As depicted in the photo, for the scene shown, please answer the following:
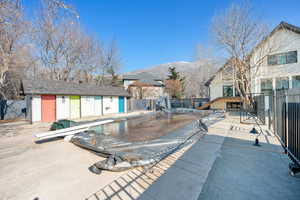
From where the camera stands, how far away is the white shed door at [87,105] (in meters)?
13.1

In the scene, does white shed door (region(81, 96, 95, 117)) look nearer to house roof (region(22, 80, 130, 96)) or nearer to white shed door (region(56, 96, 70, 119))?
house roof (region(22, 80, 130, 96))

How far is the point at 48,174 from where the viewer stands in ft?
10.3

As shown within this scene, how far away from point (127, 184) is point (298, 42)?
63.7 feet

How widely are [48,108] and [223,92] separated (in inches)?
724

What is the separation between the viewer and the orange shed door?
1065 cm

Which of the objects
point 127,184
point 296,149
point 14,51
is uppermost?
point 14,51

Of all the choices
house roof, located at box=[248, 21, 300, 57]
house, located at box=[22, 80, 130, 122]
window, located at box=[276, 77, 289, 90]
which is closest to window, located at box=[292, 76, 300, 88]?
window, located at box=[276, 77, 289, 90]

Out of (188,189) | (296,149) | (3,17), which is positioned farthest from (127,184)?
(3,17)

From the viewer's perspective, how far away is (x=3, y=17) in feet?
14.1

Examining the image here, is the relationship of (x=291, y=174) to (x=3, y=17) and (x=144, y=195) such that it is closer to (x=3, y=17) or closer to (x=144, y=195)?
(x=144, y=195)

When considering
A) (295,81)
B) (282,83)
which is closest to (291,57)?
(295,81)

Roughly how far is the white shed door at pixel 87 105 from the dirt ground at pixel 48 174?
8.29 meters

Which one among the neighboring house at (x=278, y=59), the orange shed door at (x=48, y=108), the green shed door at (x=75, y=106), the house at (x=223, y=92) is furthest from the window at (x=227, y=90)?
the orange shed door at (x=48, y=108)

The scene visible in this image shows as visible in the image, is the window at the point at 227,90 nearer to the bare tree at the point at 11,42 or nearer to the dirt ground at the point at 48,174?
the dirt ground at the point at 48,174
